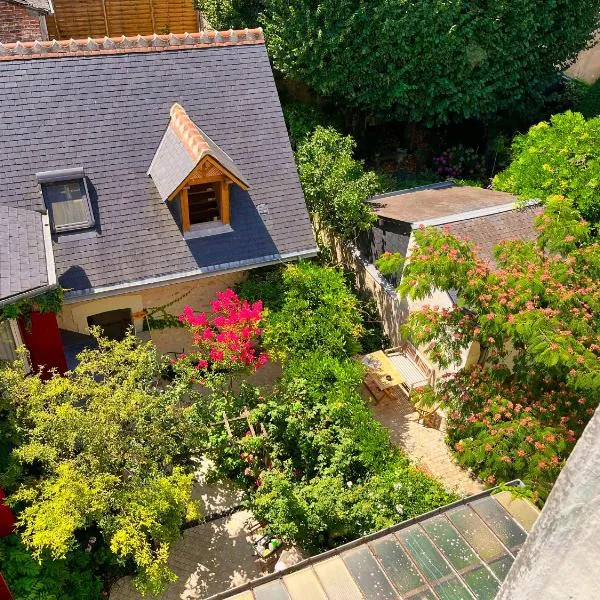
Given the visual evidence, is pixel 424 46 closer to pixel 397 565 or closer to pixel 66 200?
pixel 66 200

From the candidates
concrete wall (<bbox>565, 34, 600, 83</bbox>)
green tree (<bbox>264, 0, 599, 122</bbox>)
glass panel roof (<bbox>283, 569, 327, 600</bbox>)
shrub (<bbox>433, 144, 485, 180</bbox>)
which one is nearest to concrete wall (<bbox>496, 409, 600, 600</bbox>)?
glass panel roof (<bbox>283, 569, 327, 600</bbox>)

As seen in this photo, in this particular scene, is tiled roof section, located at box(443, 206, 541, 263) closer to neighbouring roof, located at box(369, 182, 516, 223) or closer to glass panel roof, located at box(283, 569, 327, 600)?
neighbouring roof, located at box(369, 182, 516, 223)

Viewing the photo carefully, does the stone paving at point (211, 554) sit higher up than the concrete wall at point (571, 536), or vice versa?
the concrete wall at point (571, 536)

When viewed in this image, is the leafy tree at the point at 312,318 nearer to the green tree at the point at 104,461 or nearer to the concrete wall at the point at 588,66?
the green tree at the point at 104,461

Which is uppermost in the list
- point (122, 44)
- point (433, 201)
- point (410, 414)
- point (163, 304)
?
point (122, 44)

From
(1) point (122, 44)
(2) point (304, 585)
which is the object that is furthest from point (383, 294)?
(2) point (304, 585)

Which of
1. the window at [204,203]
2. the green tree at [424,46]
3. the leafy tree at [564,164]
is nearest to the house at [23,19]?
the green tree at [424,46]
